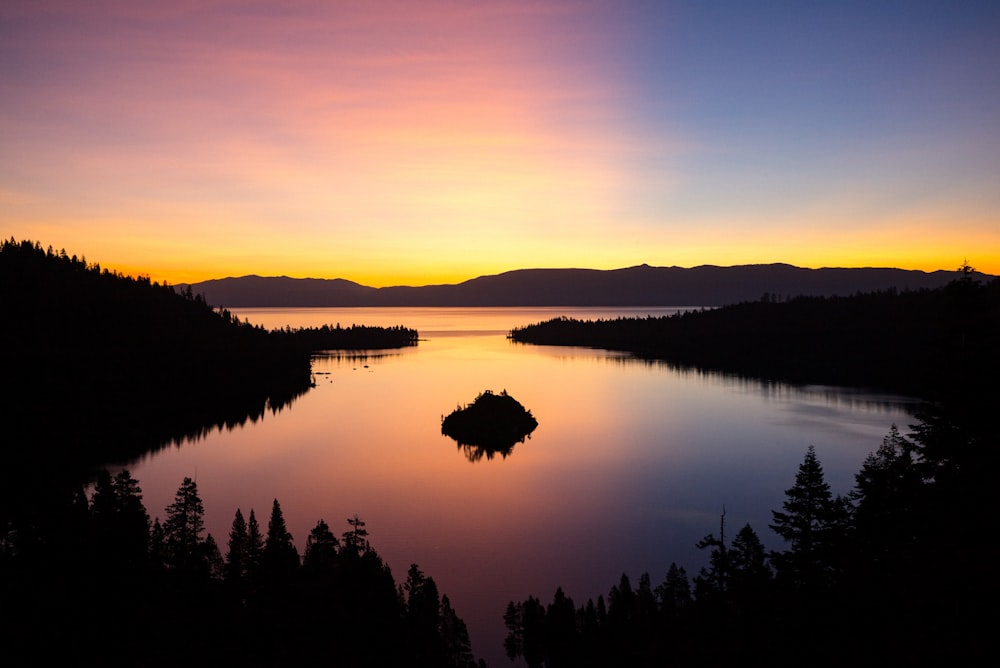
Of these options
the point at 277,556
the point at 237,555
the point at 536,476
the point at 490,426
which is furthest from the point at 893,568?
the point at 490,426

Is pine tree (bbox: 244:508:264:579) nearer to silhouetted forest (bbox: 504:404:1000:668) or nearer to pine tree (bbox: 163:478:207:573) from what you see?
pine tree (bbox: 163:478:207:573)

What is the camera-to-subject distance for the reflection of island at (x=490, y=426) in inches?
3316

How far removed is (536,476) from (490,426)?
20.9m

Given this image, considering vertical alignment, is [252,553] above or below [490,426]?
above

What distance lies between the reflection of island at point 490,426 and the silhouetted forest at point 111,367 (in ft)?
136

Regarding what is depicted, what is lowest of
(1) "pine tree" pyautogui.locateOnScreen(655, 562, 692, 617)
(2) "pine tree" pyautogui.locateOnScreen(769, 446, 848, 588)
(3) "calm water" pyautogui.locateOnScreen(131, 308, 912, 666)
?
(3) "calm water" pyautogui.locateOnScreen(131, 308, 912, 666)

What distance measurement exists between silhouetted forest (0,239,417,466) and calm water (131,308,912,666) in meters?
13.8

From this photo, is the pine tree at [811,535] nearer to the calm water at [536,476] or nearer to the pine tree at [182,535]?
the calm water at [536,476]

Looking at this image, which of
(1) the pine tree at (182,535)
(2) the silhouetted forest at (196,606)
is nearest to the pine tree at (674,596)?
(2) the silhouetted forest at (196,606)

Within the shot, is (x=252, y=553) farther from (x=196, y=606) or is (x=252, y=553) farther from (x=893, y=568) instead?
(x=893, y=568)

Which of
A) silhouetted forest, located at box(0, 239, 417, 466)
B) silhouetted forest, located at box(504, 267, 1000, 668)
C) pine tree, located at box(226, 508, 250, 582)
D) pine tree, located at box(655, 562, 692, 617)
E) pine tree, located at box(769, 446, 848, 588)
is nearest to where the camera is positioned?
silhouetted forest, located at box(504, 267, 1000, 668)

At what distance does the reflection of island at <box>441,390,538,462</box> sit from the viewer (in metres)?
84.2

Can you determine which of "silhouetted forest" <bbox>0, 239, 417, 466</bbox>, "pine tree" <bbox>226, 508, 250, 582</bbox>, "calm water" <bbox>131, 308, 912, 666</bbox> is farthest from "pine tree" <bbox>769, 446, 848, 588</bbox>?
"silhouetted forest" <bbox>0, 239, 417, 466</bbox>

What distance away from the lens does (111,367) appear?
13900cm
